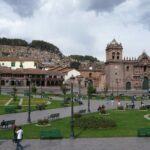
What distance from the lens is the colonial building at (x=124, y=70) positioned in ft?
328

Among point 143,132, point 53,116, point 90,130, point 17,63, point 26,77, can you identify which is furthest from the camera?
point 17,63

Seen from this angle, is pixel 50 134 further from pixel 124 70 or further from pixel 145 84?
pixel 145 84

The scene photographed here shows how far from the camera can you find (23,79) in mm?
99750

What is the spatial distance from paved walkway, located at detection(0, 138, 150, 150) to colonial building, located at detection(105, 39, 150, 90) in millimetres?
71218

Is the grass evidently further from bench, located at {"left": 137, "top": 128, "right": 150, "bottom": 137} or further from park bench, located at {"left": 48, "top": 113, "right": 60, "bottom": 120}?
park bench, located at {"left": 48, "top": 113, "right": 60, "bottom": 120}

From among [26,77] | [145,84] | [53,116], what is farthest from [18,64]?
[53,116]

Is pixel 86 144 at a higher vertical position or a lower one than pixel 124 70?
lower

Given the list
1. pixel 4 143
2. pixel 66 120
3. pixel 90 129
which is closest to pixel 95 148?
pixel 4 143

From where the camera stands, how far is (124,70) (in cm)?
10169

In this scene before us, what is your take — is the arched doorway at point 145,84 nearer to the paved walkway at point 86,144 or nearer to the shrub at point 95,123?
the shrub at point 95,123

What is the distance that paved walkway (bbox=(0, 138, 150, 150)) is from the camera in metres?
24.1

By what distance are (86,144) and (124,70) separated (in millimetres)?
77442

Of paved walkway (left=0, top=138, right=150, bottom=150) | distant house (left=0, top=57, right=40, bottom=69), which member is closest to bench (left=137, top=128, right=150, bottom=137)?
paved walkway (left=0, top=138, right=150, bottom=150)

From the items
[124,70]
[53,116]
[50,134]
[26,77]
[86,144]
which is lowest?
[86,144]
